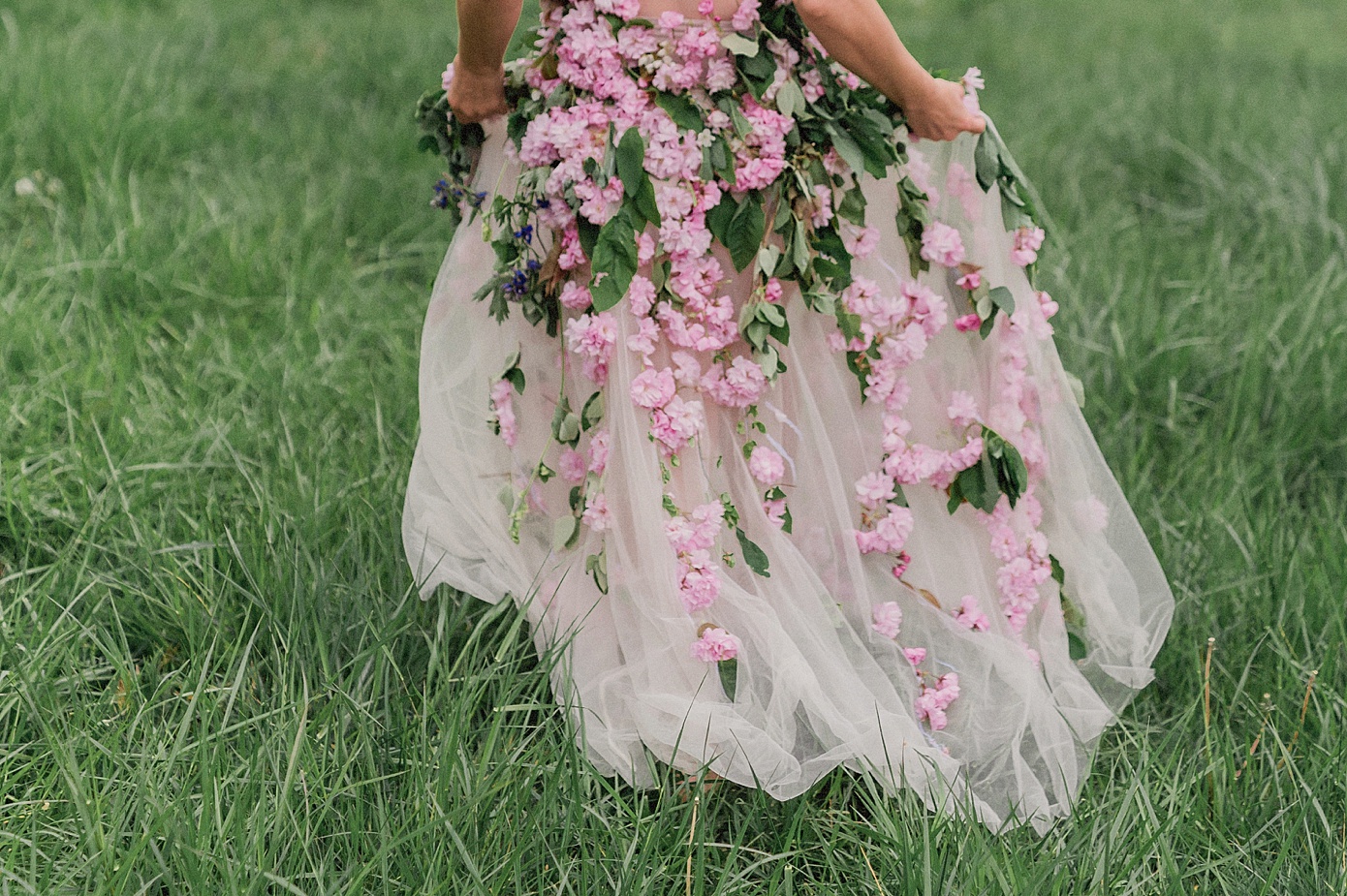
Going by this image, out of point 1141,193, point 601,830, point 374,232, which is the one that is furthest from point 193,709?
point 1141,193

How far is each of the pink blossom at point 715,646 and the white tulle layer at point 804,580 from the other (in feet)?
0.08

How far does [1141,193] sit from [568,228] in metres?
2.72

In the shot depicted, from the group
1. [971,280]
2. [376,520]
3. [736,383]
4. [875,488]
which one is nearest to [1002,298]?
[971,280]

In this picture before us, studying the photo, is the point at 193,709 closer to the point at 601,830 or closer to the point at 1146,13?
the point at 601,830

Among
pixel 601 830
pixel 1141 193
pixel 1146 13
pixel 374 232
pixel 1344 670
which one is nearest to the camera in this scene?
pixel 601 830

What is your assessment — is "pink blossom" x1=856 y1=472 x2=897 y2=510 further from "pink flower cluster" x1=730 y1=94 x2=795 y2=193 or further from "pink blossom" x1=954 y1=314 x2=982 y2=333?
"pink flower cluster" x1=730 y1=94 x2=795 y2=193

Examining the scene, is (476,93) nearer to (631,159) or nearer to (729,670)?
(631,159)

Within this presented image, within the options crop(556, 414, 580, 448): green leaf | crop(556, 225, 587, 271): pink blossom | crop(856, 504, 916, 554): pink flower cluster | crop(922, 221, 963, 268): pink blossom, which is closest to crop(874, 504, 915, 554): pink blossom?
crop(856, 504, 916, 554): pink flower cluster

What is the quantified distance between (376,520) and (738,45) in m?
1.05

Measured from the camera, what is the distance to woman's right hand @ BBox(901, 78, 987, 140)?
178 centimetres

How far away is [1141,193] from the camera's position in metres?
3.91

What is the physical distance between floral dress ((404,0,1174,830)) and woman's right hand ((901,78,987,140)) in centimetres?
4

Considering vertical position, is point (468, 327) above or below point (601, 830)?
above

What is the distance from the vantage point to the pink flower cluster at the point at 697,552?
177cm
